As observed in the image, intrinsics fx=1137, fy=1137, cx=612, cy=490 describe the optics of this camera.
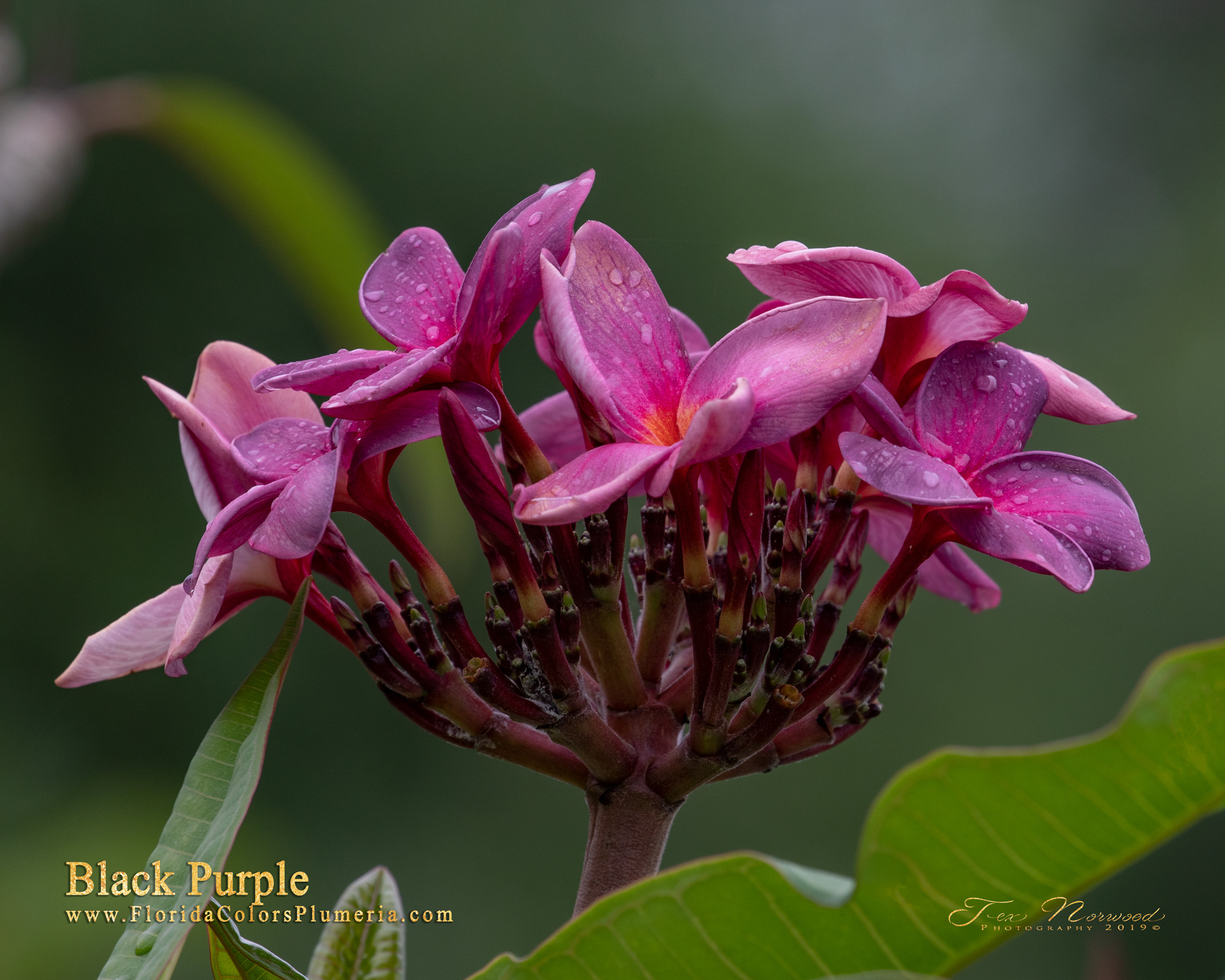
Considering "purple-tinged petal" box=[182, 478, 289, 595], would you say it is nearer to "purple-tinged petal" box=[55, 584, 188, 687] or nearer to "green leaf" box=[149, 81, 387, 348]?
"purple-tinged petal" box=[55, 584, 188, 687]

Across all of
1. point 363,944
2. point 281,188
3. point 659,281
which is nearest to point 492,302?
point 363,944

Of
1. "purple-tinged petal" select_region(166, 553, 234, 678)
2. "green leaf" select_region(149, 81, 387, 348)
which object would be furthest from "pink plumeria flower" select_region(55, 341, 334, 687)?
"green leaf" select_region(149, 81, 387, 348)

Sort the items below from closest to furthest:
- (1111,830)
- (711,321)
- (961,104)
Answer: (1111,830)
(711,321)
(961,104)

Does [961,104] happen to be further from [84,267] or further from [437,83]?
[84,267]

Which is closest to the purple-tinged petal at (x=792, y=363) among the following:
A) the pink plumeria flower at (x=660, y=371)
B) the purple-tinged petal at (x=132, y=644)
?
the pink plumeria flower at (x=660, y=371)

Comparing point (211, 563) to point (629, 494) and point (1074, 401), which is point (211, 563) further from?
point (1074, 401)

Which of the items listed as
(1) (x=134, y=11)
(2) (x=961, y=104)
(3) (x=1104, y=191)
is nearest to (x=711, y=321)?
(2) (x=961, y=104)

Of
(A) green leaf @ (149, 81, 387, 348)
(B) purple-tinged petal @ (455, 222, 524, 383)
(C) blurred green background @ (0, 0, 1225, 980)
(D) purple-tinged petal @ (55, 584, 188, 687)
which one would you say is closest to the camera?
(B) purple-tinged petal @ (455, 222, 524, 383)
